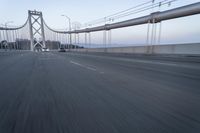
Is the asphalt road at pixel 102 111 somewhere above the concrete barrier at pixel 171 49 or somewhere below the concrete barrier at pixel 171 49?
below

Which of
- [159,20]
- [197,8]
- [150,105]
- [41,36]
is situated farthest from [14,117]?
[41,36]

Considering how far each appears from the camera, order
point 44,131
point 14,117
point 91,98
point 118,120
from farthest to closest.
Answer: point 91,98, point 14,117, point 118,120, point 44,131

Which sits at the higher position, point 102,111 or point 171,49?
point 171,49

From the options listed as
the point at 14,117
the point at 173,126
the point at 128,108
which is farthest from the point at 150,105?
the point at 14,117

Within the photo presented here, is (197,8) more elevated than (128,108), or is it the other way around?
(197,8)

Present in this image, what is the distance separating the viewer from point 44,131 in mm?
2123

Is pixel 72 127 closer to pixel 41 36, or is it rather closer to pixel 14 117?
pixel 14 117

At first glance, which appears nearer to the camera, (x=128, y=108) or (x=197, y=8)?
(x=128, y=108)

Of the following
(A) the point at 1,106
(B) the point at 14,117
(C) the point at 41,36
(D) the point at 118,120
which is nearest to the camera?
(D) the point at 118,120

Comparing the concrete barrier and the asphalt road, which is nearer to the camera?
the asphalt road

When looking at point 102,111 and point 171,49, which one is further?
point 171,49

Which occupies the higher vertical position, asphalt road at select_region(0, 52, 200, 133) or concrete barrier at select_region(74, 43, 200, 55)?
concrete barrier at select_region(74, 43, 200, 55)

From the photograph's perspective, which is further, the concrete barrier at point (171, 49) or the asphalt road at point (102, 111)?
the concrete barrier at point (171, 49)

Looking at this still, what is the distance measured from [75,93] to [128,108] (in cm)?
160
